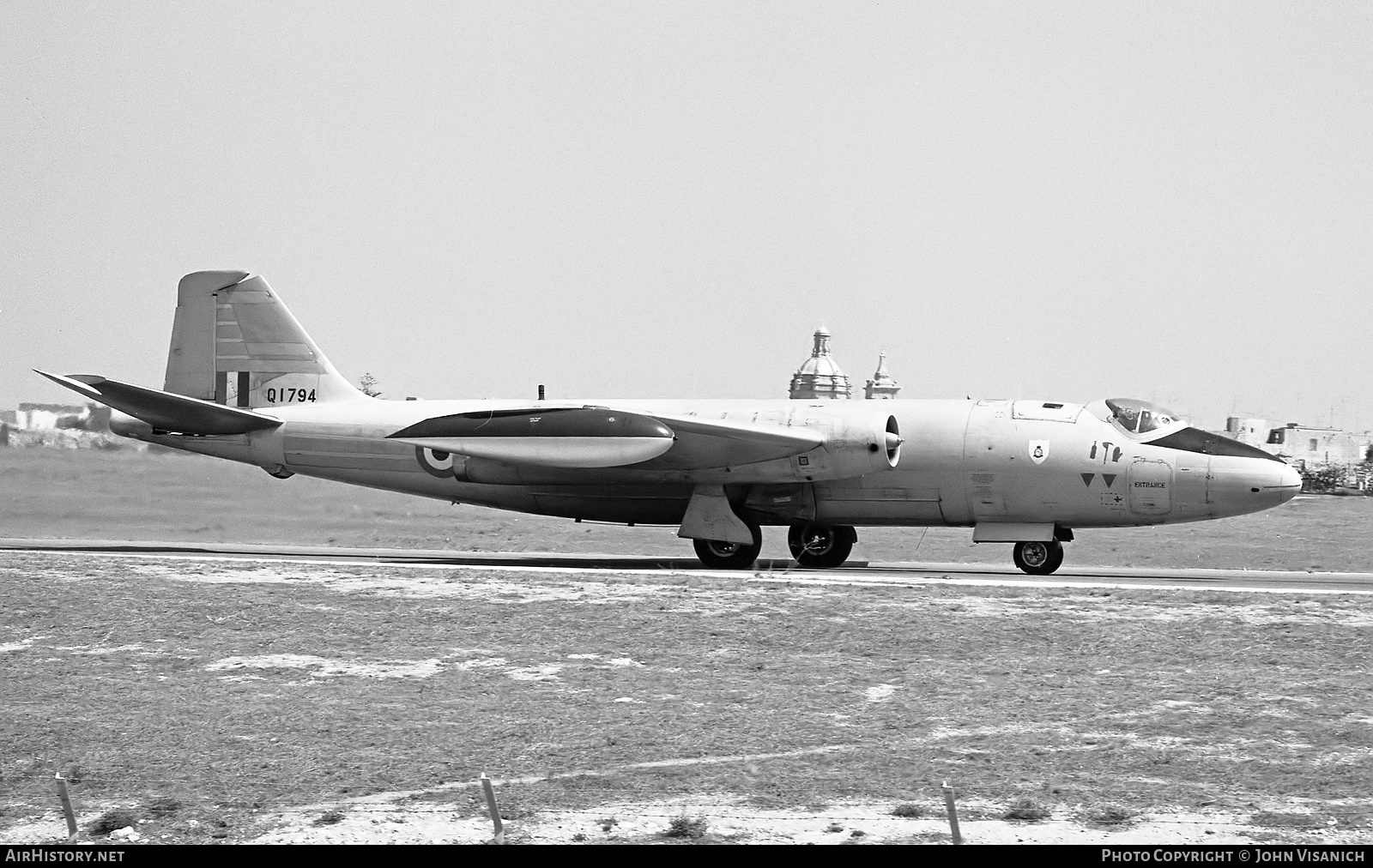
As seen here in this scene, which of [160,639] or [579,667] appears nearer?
[579,667]

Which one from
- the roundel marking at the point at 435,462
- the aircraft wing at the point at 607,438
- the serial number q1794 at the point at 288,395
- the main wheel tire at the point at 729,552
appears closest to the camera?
the aircraft wing at the point at 607,438

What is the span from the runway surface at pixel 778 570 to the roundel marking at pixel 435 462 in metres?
1.59

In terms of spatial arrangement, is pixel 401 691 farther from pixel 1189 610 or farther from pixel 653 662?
pixel 1189 610

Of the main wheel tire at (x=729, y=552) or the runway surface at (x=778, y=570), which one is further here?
the main wheel tire at (x=729, y=552)

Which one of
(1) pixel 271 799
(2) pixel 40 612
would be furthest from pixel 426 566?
(1) pixel 271 799

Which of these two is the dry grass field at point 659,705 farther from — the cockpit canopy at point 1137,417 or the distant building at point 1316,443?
the distant building at point 1316,443

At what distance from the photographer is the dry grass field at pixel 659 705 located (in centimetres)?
924

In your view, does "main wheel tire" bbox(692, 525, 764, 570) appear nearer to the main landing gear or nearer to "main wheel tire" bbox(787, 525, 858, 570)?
the main landing gear

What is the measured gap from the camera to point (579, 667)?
1486cm

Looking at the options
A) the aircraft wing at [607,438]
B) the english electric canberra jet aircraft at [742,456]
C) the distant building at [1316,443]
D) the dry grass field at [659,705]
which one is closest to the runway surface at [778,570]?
the english electric canberra jet aircraft at [742,456]

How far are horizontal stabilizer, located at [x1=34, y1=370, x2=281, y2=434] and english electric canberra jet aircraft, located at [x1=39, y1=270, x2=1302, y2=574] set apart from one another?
0.12 ft

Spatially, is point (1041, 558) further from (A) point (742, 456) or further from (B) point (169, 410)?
(B) point (169, 410)

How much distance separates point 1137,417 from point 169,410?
1746 centimetres

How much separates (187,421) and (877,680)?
17.5 metres
